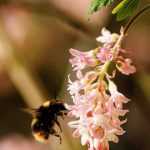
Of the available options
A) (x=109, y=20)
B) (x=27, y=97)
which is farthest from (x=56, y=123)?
(x=109, y=20)

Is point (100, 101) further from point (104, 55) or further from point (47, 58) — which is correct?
point (47, 58)

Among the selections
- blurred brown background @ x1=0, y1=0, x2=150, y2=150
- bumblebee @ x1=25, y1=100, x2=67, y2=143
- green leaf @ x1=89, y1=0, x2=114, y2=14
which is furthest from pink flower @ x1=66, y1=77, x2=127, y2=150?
blurred brown background @ x1=0, y1=0, x2=150, y2=150

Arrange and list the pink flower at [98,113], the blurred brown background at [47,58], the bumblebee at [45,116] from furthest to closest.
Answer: the blurred brown background at [47,58] < the bumblebee at [45,116] < the pink flower at [98,113]

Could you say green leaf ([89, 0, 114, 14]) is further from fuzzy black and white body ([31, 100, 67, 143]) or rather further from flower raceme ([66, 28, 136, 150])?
fuzzy black and white body ([31, 100, 67, 143])

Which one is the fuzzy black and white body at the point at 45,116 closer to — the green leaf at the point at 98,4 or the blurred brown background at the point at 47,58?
the green leaf at the point at 98,4

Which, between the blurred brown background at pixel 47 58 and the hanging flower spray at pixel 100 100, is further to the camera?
the blurred brown background at pixel 47 58

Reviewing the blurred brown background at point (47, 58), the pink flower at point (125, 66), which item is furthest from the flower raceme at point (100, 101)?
the blurred brown background at point (47, 58)
